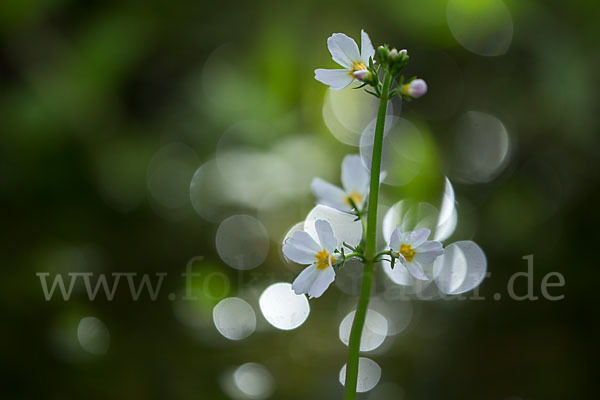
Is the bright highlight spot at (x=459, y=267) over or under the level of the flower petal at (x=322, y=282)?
over

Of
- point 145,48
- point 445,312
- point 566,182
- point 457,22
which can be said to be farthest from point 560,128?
point 145,48

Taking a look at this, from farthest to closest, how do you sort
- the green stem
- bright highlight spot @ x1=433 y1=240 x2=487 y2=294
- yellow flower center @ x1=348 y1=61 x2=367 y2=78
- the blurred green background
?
bright highlight spot @ x1=433 y1=240 x2=487 y2=294 → the blurred green background → yellow flower center @ x1=348 y1=61 x2=367 y2=78 → the green stem

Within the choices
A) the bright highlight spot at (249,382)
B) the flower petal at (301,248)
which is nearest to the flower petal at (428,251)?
the flower petal at (301,248)

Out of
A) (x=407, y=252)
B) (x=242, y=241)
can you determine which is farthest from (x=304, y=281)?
(x=242, y=241)

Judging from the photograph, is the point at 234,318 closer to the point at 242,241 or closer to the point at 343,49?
the point at 242,241

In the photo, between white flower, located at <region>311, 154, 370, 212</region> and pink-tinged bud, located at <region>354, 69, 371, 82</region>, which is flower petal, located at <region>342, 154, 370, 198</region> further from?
pink-tinged bud, located at <region>354, 69, 371, 82</region>

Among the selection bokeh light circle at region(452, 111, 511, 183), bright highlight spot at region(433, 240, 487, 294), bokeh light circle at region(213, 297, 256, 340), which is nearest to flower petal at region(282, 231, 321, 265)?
bokeh light circle at region(213, 297, 256, 340)

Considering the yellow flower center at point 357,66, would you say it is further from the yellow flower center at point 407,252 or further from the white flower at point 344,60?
the yellow flower center at point 407,252
